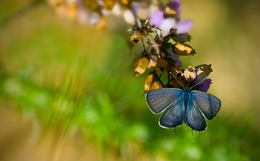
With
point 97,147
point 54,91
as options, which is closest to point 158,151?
point 97,147

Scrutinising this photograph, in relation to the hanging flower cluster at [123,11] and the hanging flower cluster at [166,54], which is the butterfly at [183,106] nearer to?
the hanging flower cluster at [166,54]

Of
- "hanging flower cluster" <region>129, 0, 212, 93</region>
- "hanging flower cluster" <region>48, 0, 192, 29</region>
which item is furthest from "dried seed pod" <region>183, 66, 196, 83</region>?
"hanging flower cluster" <region>48, 0, 192, 29</region>

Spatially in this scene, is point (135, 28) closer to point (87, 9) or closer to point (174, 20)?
point (174, 20)

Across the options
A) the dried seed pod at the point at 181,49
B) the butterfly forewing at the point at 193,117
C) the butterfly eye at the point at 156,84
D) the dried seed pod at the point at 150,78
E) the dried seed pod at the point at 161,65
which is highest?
the dried seed pod at the point at 181,49

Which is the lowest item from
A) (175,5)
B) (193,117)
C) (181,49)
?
(193,117)

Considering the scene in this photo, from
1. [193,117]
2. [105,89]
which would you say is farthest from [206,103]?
[105,89]

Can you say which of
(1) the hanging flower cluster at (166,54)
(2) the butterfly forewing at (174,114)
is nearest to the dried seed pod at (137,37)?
(1) the hanging flower cluster at (166,54)

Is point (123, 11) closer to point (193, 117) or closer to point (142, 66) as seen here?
point (142, 66)
